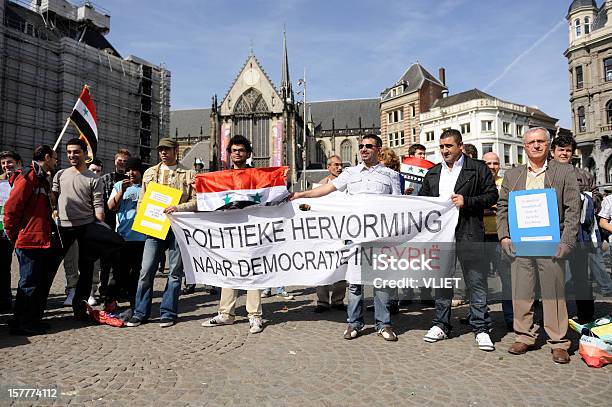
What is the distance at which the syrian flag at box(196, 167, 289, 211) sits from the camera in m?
5.57

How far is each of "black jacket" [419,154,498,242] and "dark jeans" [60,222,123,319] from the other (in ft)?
15.4

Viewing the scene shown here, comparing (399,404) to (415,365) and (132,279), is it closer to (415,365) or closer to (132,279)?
(415,365)

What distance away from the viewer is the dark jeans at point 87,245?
→ 19.0 ft

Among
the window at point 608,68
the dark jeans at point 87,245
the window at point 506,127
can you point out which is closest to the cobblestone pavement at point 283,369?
the dark jeans at point 87,245

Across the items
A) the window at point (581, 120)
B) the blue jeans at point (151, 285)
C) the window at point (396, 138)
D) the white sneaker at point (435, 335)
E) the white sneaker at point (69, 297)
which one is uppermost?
the window at point (396, 138)

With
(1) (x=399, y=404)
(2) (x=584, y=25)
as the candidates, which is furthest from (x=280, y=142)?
(1) (x=399, y=404)

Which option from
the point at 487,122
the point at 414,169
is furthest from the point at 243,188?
the point at 487,122

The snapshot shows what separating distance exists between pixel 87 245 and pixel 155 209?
1092mm

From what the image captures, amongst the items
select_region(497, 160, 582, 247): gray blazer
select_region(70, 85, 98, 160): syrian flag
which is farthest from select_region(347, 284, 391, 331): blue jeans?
select_region(70, 85, 98, 160): syrian flag

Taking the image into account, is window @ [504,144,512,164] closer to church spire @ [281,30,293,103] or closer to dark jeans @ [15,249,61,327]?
church spire @ [281,30,293,103]

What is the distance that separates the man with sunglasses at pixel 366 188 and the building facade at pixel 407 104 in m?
40.8

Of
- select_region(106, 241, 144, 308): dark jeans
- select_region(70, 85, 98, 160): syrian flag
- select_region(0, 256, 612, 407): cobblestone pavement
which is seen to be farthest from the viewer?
select_region(70, 85, 98, 160): syrian flag

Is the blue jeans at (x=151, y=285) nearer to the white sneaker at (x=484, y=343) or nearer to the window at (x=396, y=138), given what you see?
the white sneaker at (x=484, y=343)

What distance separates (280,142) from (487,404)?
180 ft
